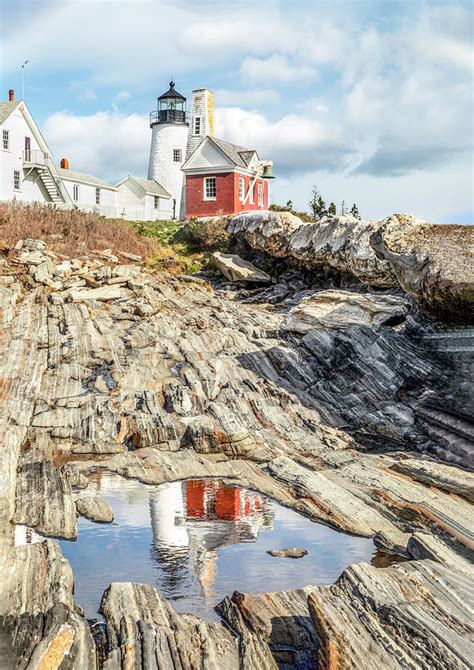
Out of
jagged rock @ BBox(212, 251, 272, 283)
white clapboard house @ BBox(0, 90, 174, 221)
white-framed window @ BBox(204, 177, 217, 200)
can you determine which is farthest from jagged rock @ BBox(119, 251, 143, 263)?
white-framed window @ BBox(204, 177, 217, 200)

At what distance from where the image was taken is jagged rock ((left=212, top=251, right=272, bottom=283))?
3033cm

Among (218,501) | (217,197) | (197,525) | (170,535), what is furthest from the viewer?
(217,197)

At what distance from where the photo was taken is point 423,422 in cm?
1589

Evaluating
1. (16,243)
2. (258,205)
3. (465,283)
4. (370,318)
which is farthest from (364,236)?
(258,205)

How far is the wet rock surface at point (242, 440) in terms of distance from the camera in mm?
6961

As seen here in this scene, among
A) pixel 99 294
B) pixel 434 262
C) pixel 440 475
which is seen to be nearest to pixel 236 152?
pixel 99 294

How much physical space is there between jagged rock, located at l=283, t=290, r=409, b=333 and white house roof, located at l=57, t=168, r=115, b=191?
39.8m

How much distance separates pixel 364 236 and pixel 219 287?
24.7ft

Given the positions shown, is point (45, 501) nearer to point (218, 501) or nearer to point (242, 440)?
point (218, 501)

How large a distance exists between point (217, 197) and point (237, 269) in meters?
21.6

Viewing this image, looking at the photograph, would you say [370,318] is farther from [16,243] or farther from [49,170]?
[49,170]

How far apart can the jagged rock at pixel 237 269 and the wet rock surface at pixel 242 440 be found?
3135mm

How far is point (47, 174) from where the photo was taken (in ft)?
177

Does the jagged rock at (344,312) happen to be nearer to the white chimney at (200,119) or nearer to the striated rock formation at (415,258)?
the striated rock formation at (415,258)
